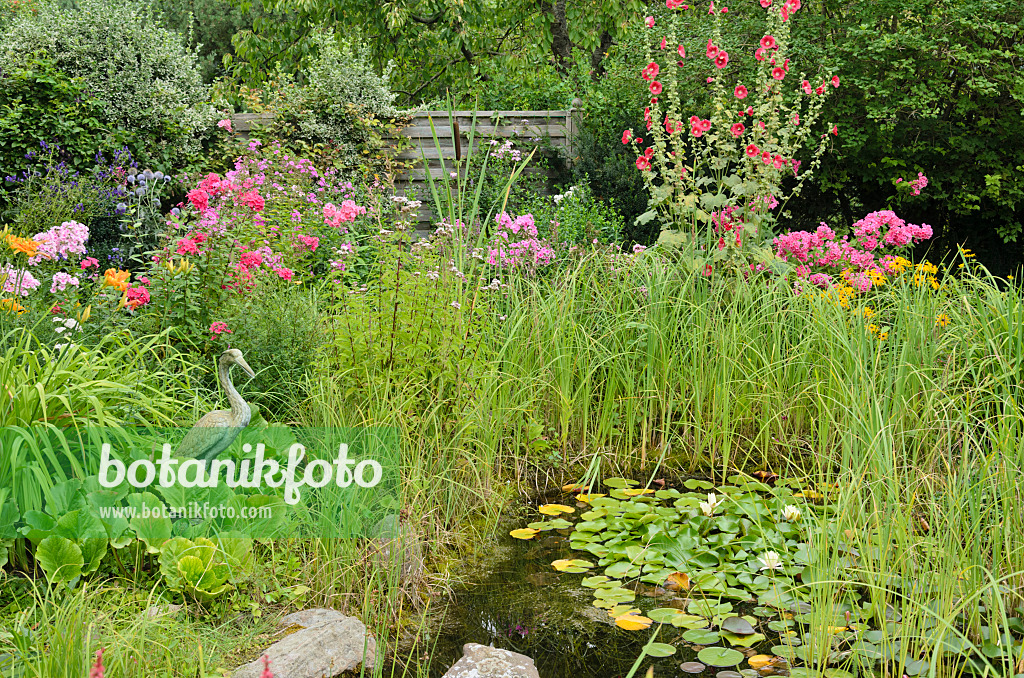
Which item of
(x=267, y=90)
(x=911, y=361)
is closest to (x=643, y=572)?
(x=911, y=361)

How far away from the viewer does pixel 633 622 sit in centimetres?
262

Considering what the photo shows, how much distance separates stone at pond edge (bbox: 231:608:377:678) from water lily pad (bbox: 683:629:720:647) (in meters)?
0.94

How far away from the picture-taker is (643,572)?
299 cm

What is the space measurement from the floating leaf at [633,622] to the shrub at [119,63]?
6728 millimetres

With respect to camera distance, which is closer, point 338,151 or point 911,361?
point 911,361

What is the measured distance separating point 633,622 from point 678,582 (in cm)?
32

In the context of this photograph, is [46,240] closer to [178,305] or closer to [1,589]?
[178,305]

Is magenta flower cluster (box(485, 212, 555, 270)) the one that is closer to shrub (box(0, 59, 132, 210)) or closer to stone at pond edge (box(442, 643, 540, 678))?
stone at pond edge (box(442, 643, 540, 678))

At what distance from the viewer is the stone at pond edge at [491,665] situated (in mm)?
2322

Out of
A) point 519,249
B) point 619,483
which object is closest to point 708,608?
point 619,483

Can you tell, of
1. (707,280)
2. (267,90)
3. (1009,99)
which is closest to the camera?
(707,280)

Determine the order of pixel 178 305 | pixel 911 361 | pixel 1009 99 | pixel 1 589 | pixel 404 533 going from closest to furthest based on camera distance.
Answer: pixel 1 589
pixel 404 533
pixel 911 361
pixel 178 305
pixel 1009 99

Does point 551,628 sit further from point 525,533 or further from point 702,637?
point 525,533

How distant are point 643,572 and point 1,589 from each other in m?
2.10
